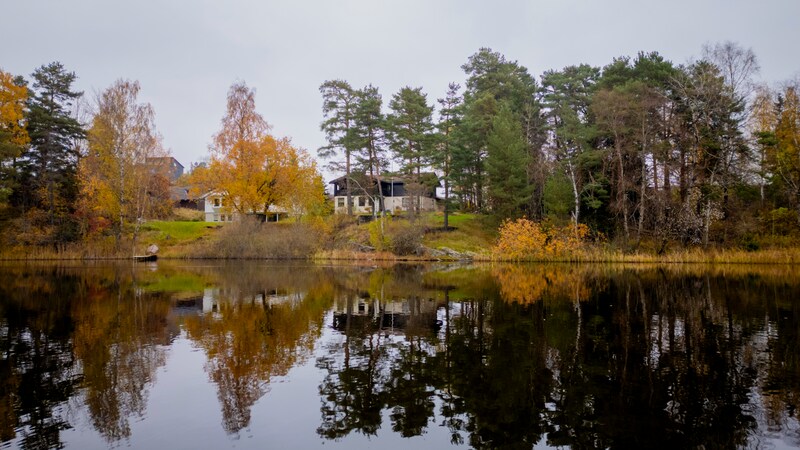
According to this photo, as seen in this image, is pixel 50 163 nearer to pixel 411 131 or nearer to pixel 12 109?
pixel 12 109

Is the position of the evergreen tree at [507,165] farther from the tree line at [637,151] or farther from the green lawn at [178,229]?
the green lawn at [178,229]

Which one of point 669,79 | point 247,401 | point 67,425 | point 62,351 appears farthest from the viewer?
point 669,79

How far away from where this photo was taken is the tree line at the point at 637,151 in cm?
3459

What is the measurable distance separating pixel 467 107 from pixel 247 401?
135 feet

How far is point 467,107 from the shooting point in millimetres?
45312

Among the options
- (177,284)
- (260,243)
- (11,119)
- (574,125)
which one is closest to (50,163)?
(11,119)

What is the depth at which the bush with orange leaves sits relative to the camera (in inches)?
1486

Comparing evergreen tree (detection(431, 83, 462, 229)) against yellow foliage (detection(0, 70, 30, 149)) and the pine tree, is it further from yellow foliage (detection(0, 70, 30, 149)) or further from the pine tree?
yellow foliage (detection(0, 70, 30, 149))

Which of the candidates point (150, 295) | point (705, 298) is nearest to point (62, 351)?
point (150, 295)

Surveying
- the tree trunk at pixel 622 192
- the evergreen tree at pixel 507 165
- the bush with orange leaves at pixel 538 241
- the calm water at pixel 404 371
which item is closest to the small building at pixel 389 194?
the evergreen tree at pixel 507 165

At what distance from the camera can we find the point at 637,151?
35875 mm

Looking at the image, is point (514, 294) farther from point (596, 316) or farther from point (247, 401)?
point (247, 401)

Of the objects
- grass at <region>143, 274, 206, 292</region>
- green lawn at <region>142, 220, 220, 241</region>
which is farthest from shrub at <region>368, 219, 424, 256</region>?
green lawn at <region>142, 220, 220, 241</region>

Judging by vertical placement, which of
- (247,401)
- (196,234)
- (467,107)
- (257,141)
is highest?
(467,107)
